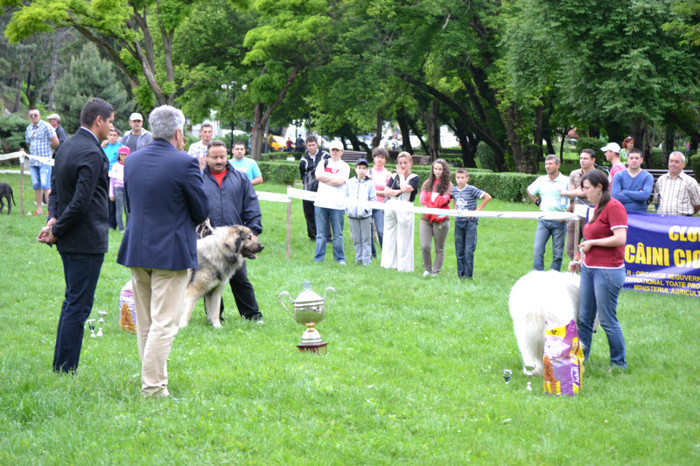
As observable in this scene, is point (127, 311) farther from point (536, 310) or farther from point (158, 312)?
point (536, 310)

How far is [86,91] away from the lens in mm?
40125

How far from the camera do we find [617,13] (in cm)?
1964

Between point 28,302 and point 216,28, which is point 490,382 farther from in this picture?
point 216,28

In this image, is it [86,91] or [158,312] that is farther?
[86,91]

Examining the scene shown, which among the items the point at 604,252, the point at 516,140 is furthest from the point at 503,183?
the point at 604,252

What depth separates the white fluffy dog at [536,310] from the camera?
20.4ft

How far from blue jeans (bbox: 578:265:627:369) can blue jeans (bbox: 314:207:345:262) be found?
244 inches

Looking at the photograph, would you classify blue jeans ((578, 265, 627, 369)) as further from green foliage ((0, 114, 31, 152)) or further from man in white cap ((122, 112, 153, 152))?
green foliage ((0, 114, 31, 152))

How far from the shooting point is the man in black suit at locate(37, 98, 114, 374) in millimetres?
5352

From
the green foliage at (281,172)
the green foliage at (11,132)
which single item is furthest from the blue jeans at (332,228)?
the green foliage at (11,132)

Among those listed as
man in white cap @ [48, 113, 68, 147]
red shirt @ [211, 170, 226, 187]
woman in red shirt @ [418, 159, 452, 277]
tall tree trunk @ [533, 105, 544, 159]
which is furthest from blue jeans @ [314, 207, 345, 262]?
tall tree trunk @ [533, 105, 544, 159]

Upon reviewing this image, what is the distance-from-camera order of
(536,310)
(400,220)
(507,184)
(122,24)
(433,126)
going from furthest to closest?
(433,126) → (122,24) → (507,184) → (400,220) → (536,310)

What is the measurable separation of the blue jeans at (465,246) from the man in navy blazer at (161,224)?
21.3ft

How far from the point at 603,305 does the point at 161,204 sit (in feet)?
13.0
